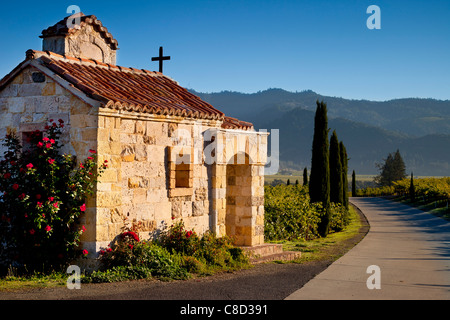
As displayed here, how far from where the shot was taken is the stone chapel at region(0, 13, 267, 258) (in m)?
8.70

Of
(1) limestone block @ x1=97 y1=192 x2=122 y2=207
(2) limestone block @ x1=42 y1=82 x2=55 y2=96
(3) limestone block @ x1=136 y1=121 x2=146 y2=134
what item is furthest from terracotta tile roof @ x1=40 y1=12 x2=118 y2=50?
(1) limestone block @ x1=97 y1=192 x2=122 y2=207

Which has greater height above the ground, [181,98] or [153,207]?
[181,98]

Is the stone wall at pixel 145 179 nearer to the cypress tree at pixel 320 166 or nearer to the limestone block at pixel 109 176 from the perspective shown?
the limestone block at pixel 109 176

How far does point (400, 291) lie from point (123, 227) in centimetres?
480

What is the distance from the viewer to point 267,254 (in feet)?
38.5

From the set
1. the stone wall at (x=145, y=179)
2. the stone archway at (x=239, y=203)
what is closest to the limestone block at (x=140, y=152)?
the stone wall at (x=145, y=179)

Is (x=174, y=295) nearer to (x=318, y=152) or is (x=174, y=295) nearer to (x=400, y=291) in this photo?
(x=400, y=291)

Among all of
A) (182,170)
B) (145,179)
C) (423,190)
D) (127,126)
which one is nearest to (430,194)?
(423,190)

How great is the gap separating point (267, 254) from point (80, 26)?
22.5 ft

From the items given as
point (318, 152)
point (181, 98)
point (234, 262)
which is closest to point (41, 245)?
point (234, 262)

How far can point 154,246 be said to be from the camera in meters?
9.24

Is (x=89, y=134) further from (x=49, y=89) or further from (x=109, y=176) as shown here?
(x=49, y=89)

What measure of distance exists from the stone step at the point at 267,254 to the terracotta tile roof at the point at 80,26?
6234 millimetres

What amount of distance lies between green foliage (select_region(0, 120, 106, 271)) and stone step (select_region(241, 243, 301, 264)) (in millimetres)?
4053
